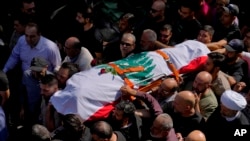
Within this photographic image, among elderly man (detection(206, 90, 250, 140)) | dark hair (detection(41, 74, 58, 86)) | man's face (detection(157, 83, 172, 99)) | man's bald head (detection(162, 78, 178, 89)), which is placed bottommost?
elderly man (detection(206, 90, 250, 140))

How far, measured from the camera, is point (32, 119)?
6.50m

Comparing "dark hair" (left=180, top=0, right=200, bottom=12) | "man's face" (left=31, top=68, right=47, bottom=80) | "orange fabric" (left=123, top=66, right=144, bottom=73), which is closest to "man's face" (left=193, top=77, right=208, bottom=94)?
"orange fabric" (left=123, top=66, right=144, bottom=73)

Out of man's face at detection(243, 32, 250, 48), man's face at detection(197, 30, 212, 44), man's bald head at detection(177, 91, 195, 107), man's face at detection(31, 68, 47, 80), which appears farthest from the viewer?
man's face at detection(243, 32, 250, 48)

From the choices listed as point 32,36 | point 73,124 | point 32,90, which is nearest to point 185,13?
point 32,36

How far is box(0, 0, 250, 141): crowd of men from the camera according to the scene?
5.63 meters

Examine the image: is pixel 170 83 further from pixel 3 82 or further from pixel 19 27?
pixel 19 27

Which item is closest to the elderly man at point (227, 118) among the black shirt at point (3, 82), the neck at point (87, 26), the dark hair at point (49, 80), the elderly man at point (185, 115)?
the elderly man at point (185, 115)

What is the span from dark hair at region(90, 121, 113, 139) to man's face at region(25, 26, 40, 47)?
191cm

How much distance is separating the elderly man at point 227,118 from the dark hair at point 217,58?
723mm

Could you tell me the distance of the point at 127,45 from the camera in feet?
21.9

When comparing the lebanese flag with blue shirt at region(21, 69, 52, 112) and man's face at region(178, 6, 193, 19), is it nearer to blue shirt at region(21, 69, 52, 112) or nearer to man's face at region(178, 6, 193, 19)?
blue shirt at region(21, 69, 52, 112)

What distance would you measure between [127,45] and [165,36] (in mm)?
649

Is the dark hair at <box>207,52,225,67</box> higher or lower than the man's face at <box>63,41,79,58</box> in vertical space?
lower

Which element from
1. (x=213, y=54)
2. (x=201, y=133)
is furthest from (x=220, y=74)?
(x=201, y=133)
